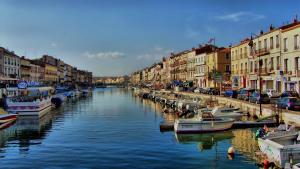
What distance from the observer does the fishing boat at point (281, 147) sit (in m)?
24.3

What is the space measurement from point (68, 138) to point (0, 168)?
43.1ft

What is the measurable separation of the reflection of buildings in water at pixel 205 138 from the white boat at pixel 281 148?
748cm

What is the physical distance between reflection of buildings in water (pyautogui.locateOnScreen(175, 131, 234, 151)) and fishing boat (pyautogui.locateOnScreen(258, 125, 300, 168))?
7.32 metres

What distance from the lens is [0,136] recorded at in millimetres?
43562

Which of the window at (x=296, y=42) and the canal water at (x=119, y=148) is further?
the window at (x=296, y=42)

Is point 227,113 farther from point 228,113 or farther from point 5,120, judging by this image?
point 5,120

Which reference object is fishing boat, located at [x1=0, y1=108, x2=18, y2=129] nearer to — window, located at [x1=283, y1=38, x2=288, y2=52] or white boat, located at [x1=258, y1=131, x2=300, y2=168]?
white boat, located at [x1=258, y1=131, x2=300, y2=168]

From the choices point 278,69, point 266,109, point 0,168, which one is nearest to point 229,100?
point 278,69

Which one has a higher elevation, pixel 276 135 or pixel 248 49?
pixel 248 49

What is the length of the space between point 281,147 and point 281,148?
11cm

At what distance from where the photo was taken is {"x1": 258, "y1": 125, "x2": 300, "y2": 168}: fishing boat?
2430 centimetres

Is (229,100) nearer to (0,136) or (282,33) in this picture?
(282,33)

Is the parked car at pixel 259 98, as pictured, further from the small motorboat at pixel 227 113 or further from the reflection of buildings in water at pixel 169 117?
the reflection of buildings in water at pixel 169 117

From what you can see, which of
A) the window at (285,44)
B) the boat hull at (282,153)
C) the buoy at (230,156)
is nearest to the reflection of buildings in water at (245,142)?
the buoy at (230,156)
